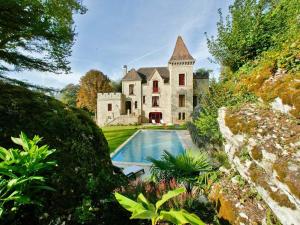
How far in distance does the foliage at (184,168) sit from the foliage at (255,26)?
4.41 metres

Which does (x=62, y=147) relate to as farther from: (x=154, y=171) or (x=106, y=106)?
(x=106, y=106)

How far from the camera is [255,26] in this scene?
6.86 meters

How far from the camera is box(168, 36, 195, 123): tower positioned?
3328 centimetres

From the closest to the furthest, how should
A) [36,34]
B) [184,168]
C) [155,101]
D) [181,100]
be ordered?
[184,168], [36,34], [181,100], [155,101]

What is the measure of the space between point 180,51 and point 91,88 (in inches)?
877

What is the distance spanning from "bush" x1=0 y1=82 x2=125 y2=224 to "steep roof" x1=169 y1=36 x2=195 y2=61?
30521mm

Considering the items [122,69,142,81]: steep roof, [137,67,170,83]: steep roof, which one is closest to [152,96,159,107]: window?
[137,67,170,83]: steep roof

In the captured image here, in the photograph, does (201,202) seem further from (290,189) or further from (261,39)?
(261,39)

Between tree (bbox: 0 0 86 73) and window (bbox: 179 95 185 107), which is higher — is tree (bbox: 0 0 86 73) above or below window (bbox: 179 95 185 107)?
above

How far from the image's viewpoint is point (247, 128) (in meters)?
3.90

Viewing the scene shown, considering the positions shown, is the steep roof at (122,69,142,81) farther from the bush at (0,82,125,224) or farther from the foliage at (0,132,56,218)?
the foliage at (0,132,56,218)

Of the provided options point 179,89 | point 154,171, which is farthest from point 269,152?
point 179,89

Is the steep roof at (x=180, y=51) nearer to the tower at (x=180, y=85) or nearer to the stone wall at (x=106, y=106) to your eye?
the tower at (x=180, y=85)

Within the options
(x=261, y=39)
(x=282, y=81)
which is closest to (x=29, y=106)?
(x=282, y=81)
